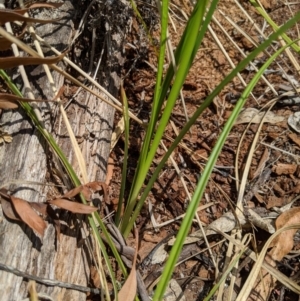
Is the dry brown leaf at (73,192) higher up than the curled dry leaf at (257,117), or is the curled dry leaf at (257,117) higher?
the curled dry leaf at (257,117)

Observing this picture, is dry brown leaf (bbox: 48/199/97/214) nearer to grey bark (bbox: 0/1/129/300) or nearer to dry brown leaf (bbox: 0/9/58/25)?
grey bark (bbox: 0/1/129/300)

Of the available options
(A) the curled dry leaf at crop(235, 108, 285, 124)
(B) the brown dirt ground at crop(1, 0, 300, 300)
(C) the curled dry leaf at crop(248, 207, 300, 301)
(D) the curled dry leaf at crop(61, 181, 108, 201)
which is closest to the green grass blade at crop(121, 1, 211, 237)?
(D) the curled dry leaf at crop(61, 181, 108, 201)

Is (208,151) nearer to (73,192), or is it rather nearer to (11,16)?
(73,192)

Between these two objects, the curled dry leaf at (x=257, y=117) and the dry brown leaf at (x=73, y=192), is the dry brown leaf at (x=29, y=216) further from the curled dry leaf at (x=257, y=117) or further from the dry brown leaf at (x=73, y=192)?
the curled dry leaf at (x=257, y=117)

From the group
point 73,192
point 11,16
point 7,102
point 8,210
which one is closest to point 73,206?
point 73,192

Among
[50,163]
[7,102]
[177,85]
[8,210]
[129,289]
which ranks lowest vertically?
[129,289]

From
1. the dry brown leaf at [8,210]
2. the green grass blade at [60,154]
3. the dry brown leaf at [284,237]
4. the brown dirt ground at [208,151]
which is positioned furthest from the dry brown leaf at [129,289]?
the dry brown leaf at [284,237]
